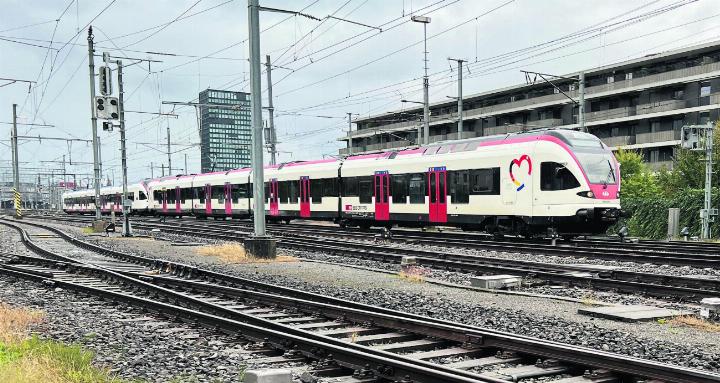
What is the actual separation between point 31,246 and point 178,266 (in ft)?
34.5

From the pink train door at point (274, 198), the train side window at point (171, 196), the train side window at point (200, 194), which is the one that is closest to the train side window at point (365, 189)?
the pink train door at point (274, 198)

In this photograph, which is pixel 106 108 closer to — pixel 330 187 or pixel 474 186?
pixel 330 187

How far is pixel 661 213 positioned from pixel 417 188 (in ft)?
36.0

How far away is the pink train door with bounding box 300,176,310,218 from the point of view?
29.7 meters

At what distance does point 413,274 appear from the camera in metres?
12.4

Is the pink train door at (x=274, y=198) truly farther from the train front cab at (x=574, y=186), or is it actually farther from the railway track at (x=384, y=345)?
the railway track at (x=384, y=345)

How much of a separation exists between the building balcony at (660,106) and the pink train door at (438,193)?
38.6 m

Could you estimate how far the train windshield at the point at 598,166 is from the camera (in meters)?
17.5

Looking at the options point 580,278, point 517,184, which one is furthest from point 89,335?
point 517,184

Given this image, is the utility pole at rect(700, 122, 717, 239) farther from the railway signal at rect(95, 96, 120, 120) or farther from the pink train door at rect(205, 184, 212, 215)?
the pink train door at rect(205, 184, 212, 215)

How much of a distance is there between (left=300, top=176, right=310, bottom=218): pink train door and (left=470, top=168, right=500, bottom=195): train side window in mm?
11240

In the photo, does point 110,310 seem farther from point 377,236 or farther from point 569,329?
point 377,236

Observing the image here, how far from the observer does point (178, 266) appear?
44.7 feet

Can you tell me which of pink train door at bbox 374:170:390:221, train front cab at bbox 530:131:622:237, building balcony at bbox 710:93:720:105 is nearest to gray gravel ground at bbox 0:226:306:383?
train front cab at bbox 530:131:622:237
